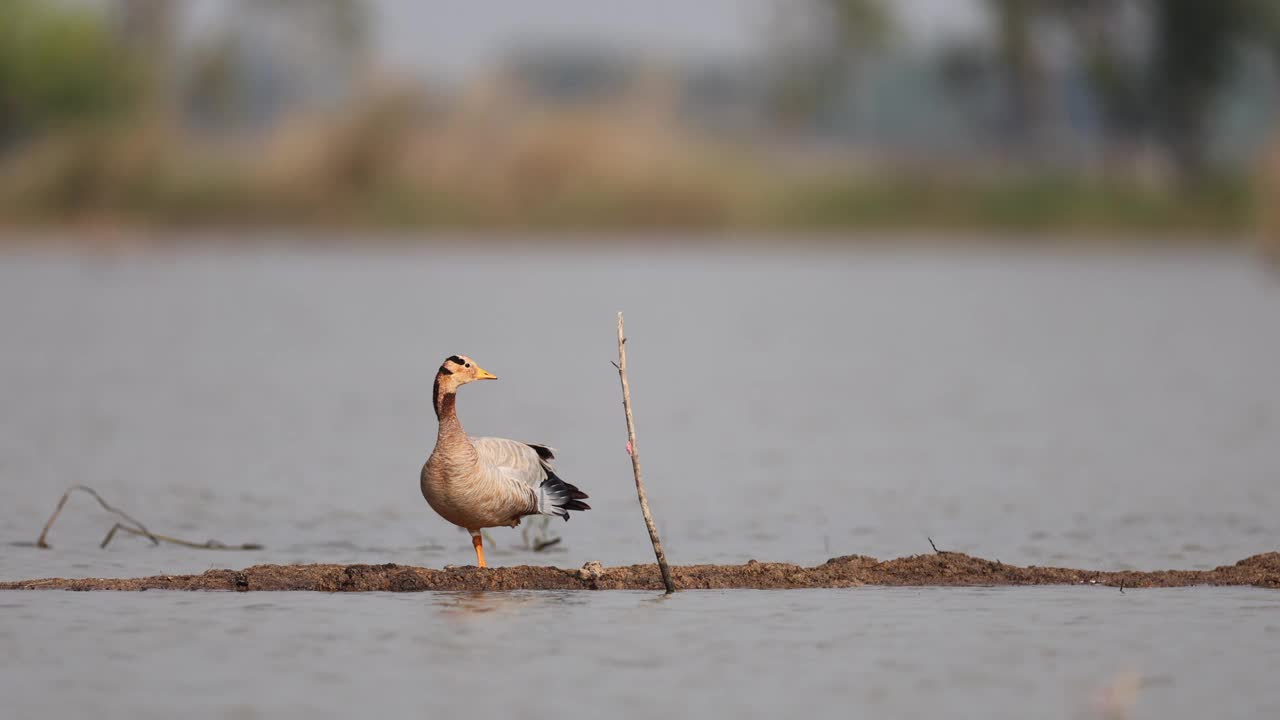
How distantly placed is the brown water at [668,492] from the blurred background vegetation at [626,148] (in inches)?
605

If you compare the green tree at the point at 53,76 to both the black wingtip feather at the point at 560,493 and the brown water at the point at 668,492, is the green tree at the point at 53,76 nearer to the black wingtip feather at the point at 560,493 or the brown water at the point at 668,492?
the brown water at the point at 668,492

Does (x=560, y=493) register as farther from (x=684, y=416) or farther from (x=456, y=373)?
(x=684, y=416)

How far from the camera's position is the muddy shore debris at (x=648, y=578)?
11.1 meters

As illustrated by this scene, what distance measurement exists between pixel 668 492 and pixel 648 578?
15.4 ft

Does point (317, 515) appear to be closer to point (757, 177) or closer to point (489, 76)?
point (489, 76)

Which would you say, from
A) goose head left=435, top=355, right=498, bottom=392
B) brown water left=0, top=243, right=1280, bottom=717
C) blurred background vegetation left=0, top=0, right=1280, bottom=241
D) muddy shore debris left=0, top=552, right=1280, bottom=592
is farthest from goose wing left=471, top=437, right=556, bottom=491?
blurred background vegetation left=0, top=0, right=1280, bottom=241

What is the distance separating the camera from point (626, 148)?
181 ft

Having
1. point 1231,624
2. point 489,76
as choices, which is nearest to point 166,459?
point 1231,624

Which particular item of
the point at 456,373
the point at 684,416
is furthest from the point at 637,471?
the point at 684,416

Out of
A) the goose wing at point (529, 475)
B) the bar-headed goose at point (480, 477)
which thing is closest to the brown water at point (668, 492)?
the bar-headed goose at point (480, 477)

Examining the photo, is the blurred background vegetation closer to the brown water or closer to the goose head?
the brown water

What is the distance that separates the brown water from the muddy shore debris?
0.76 ft

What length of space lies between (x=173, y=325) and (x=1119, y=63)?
143ft

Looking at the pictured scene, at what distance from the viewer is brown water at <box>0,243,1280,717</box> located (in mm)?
9164
